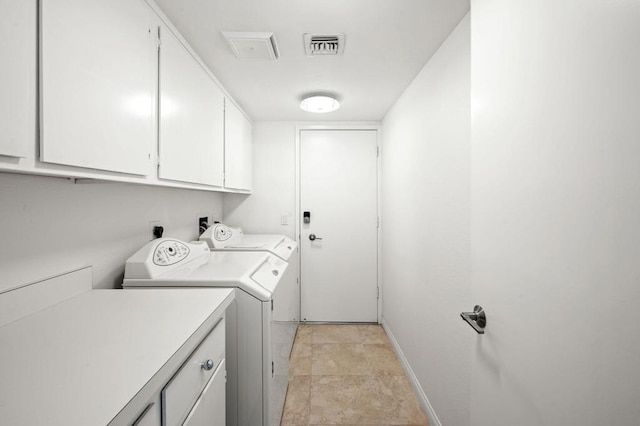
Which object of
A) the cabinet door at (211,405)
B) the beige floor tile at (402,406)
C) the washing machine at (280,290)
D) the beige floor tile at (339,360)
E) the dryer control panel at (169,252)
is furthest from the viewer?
the beige floor tile at (339,360)

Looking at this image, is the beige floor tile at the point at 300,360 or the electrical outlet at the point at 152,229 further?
the beige floor tile at the point at 300,360

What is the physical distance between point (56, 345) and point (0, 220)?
0.48 m

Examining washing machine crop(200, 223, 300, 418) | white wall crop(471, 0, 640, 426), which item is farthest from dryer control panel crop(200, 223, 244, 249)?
white wall crop(471, 0, 640, 426)

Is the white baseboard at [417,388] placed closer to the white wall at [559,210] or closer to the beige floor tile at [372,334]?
the beige floor tile at [372,334]

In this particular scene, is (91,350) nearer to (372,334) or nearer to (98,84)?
(98,84)

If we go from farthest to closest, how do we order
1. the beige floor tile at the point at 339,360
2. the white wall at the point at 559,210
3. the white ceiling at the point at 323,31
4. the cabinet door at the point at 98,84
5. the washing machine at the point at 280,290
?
the beige floor tile at the point at 339,360, the washing machine at the point at 280,290, the white ceiling at the point at 323,31, the cabinet door at the point at 98,84, the white wall at the point at 559,210

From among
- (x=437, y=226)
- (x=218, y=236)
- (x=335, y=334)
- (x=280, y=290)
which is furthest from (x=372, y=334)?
(x=218, y=236)

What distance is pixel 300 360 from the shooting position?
7.27 ft

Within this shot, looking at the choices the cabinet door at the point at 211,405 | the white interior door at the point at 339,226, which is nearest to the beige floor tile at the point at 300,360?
the white interior door at the point at 339,226

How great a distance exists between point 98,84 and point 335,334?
2.64 meters

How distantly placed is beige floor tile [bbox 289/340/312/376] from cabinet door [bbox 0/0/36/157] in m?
2.10

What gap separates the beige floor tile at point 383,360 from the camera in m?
2.07

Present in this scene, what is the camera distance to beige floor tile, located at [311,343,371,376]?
6.78 feet

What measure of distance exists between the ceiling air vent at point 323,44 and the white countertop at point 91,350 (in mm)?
1383
